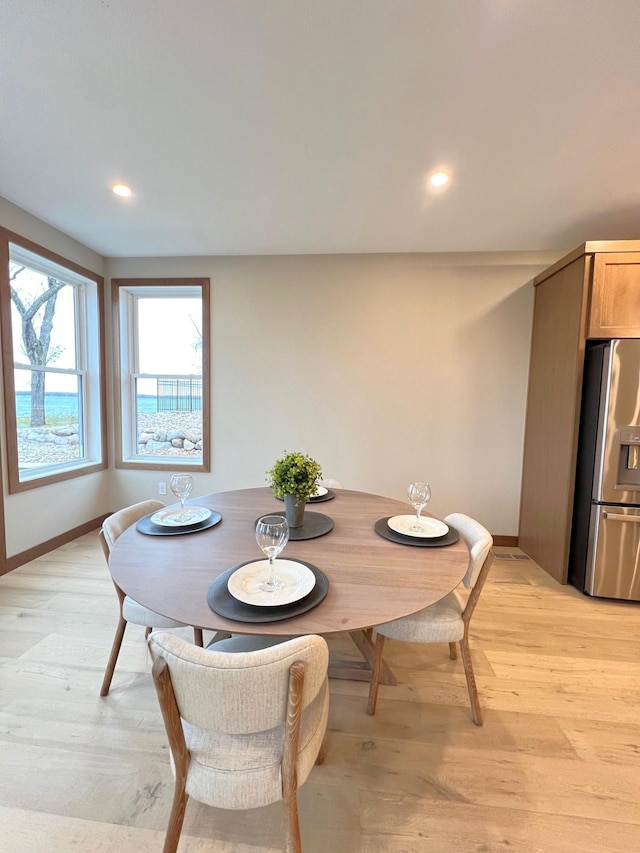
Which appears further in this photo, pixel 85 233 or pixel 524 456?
pixel 524 456

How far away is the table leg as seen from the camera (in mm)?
1651

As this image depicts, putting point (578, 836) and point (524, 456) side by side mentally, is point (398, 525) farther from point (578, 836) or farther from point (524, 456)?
point (524, 456)

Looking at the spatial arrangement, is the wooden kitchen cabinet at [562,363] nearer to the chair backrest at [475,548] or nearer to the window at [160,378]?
the chair backrest at [475,548]

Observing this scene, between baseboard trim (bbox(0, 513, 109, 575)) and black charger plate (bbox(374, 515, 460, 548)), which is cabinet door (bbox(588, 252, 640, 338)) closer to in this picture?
black charger plate (bbox(374, 515, 460, 548))

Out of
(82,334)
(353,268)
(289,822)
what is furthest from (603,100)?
(82,334)

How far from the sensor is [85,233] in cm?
290

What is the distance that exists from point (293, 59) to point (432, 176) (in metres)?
1.03

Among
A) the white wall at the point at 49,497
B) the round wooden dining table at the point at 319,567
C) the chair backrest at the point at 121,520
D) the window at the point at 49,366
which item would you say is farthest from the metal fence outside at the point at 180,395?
the round wooden dining table at the point at 319,567

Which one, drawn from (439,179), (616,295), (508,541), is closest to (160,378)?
(439,179)

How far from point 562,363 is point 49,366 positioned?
416 centimetres

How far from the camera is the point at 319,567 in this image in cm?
123

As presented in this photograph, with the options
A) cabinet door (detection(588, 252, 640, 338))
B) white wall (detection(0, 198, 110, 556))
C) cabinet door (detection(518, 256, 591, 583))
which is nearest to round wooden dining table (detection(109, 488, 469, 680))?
cabinet door (detection(518, 256, 591, 583))

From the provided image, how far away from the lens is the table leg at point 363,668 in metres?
1.65

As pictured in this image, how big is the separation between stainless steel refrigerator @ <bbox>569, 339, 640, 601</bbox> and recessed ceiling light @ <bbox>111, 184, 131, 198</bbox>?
3.31 meters
